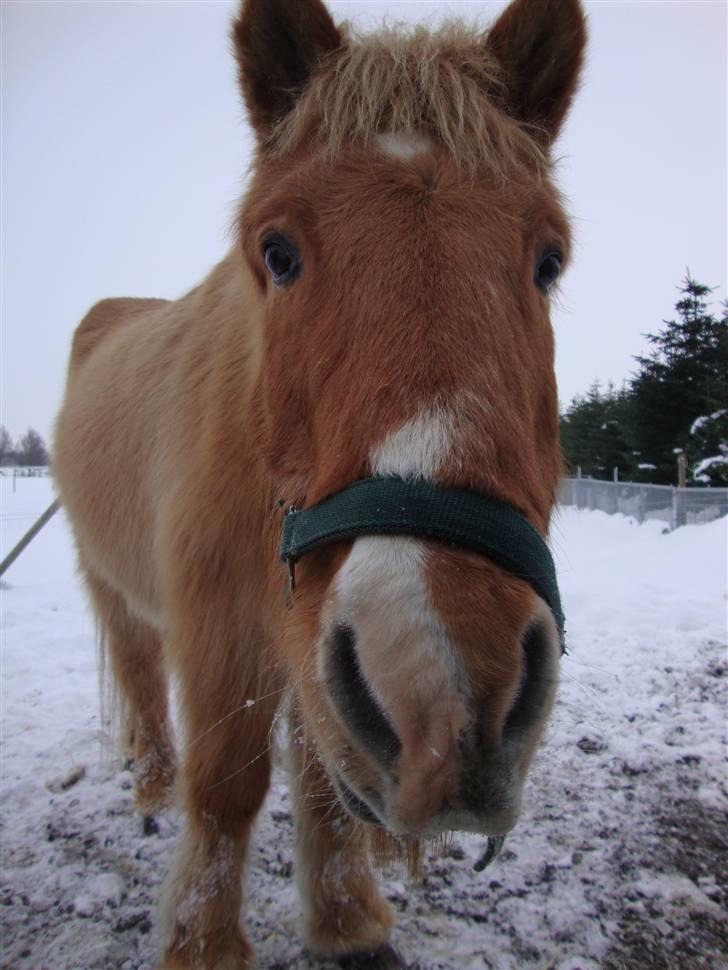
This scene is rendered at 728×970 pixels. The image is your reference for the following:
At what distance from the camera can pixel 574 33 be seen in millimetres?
2041

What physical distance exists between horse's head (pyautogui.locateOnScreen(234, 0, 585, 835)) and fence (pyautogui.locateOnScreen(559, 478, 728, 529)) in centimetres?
652

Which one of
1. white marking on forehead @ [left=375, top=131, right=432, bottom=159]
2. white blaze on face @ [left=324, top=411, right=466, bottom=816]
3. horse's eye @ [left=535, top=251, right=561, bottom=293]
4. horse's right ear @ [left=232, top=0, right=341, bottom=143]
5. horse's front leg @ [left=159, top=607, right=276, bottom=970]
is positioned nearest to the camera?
white blaze on face @ [left=324, top=411, right=466, bottom=816]

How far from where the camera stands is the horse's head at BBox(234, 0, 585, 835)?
113 centimetres

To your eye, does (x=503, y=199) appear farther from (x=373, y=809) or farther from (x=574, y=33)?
(x=373, y=809)

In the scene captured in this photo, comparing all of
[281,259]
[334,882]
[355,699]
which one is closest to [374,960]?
[334,882]

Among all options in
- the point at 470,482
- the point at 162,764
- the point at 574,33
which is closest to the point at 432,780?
the point at 470,482

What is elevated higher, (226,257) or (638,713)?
(226,257)

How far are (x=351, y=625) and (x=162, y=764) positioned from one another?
3.28m

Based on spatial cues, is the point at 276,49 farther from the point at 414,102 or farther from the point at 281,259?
the point at 281,259

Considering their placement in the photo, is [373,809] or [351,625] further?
[373,809]

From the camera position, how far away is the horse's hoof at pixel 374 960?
244cm

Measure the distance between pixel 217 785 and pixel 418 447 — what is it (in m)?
1.89

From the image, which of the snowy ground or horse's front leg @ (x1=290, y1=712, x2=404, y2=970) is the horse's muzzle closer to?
the snowy ground

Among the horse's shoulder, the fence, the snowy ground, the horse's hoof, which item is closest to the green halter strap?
the snowy ground
